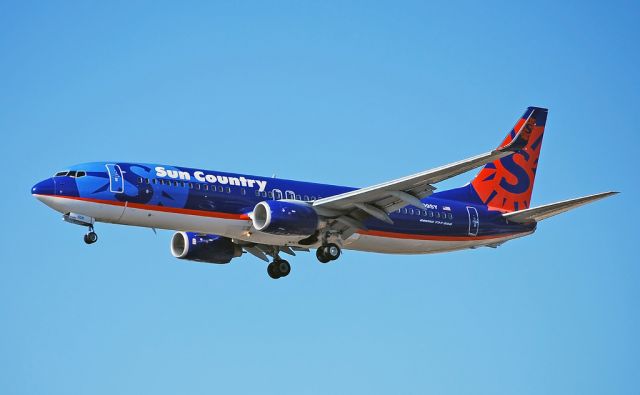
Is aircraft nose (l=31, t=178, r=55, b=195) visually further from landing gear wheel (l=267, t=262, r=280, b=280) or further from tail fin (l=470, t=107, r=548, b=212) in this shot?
tail fin (l=470, t=107, r=548, b=212)

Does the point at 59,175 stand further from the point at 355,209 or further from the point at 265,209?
the point at 355,209

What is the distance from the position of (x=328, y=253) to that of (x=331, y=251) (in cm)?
18

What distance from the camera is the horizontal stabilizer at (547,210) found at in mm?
50638

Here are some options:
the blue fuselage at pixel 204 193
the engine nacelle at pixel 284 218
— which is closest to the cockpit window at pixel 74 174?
the blue fuselage at pixel 204 193

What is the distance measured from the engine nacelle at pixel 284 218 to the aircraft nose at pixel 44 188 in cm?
869

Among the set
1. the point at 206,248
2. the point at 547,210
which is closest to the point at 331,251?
the point at 206,248

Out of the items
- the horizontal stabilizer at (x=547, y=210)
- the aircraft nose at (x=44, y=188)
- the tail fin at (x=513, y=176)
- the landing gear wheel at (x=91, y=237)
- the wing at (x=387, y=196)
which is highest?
the tail fin at (x=513, y=176)

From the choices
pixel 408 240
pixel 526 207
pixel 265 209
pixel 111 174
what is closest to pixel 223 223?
pixel 265 209

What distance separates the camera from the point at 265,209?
165ft

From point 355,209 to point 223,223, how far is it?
6179mm

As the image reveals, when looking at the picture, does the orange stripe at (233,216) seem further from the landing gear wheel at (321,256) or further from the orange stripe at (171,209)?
the landing gear wheel at (321,256)

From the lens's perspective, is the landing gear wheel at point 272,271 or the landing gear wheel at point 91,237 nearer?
the landing gear wheel at point 91,237

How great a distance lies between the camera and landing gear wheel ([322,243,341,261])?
53.2 meters

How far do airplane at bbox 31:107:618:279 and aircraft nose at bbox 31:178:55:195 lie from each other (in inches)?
1.7
